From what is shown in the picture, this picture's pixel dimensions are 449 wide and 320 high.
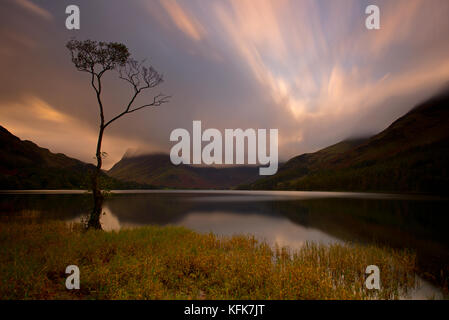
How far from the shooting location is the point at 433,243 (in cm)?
2617

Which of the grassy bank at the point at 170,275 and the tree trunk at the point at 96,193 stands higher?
the tree trunk at the point at 96,193

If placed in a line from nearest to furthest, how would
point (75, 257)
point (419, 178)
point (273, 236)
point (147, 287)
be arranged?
1. point (147, 287)
2. point (75, 257)
3. point (273, 236)
4. point (419, 178)

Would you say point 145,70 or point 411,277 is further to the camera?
point 145,70

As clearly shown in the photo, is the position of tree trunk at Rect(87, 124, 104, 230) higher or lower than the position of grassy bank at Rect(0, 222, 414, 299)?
higher

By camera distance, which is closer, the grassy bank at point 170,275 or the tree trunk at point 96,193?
the grassy bank at point 170,275

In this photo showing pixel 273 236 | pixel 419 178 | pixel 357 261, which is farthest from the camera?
pixel 419 178

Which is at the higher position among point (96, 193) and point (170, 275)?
point (96, 193)

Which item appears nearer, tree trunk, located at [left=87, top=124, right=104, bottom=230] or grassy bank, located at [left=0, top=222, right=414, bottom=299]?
grassy bank, located at [left=0, top=222, right=414, bottom=299]

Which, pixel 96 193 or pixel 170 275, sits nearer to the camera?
pixel 170 275
